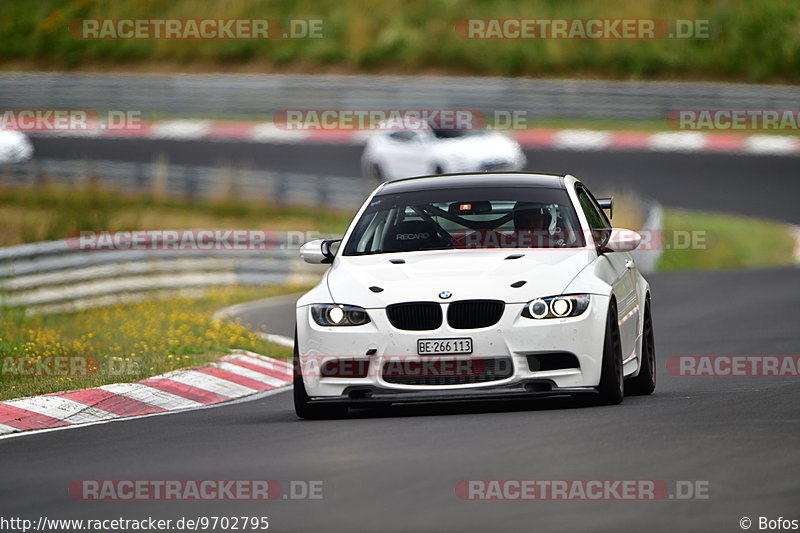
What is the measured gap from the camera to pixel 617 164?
1433 inches

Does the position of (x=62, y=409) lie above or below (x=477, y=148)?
below

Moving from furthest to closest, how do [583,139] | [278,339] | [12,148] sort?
1. [583,139]
2. [12,148]
3. [278,339]

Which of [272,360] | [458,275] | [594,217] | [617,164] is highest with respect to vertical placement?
[594,217]

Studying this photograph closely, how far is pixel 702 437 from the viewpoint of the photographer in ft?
29.5

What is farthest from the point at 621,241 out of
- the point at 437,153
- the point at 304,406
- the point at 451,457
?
the point at 437,153

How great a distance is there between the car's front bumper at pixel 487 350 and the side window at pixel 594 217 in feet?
3.53

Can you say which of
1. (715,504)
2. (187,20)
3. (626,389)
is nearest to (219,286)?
(626,389)

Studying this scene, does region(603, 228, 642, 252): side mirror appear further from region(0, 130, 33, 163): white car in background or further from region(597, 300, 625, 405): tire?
region(0, 130, 33, 163): white car in background

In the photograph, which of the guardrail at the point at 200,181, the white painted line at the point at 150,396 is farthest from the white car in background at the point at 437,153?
the white painted line at the point at 150,396

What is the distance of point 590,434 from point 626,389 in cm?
301

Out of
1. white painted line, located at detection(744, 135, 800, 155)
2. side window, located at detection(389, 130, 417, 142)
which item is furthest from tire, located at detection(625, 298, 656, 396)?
white painted line, located at detection(744, 135, 800, 155)

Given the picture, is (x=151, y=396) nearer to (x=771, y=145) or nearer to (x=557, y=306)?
(x=557, y=306)

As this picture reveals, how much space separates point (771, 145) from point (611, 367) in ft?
91.3

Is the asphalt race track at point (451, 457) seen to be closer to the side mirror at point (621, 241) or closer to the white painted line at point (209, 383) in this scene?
the white painted line at point (209, 383)
